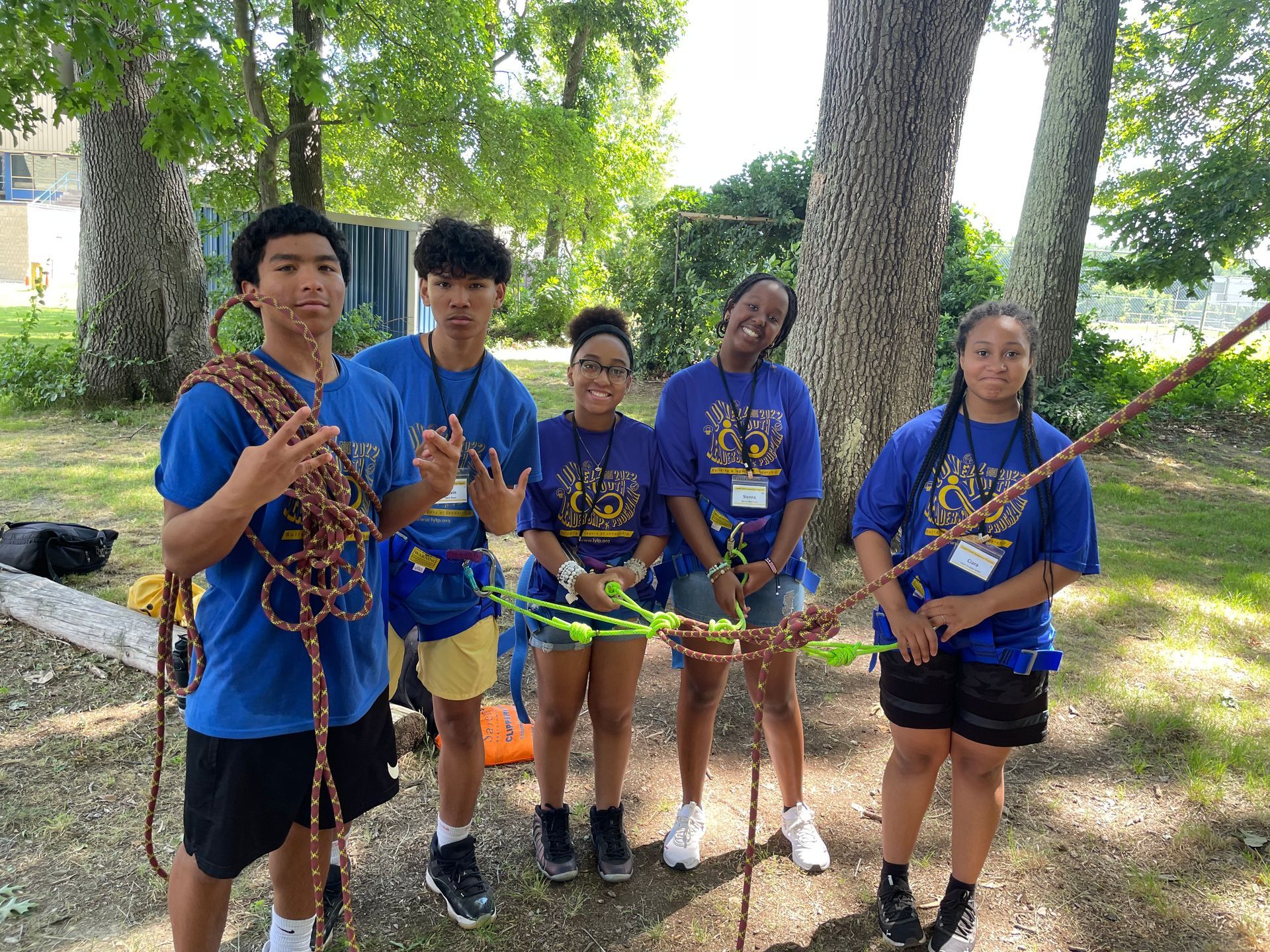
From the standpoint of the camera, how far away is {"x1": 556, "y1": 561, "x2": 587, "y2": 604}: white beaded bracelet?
8.10 feet

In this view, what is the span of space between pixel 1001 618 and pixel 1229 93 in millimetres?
15126

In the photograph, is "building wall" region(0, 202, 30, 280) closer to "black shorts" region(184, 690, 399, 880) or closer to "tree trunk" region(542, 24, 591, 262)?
"tree trunk" region(542, 24, 591, 262)

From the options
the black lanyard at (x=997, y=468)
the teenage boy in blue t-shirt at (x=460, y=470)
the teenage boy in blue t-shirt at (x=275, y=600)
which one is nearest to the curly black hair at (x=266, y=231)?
the teenage boy in blue t-shirt at (x=275, y=600)

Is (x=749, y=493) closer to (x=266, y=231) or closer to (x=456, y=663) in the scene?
(x=456, y=663)

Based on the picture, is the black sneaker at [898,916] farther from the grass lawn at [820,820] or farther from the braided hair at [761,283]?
the braided hair at [761,283]

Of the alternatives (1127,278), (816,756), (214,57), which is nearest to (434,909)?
(816,756)

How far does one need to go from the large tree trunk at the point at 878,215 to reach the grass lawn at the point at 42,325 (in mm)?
12026

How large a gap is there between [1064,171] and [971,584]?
940 centimetres

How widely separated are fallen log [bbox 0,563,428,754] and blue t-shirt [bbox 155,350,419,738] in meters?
2.28

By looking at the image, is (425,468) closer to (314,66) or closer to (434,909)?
(434,909)

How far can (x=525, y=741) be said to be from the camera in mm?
3441

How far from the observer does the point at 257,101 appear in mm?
9555

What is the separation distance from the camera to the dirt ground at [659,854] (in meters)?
2.46

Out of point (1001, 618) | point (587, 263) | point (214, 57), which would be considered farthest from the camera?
point (587, 263)
